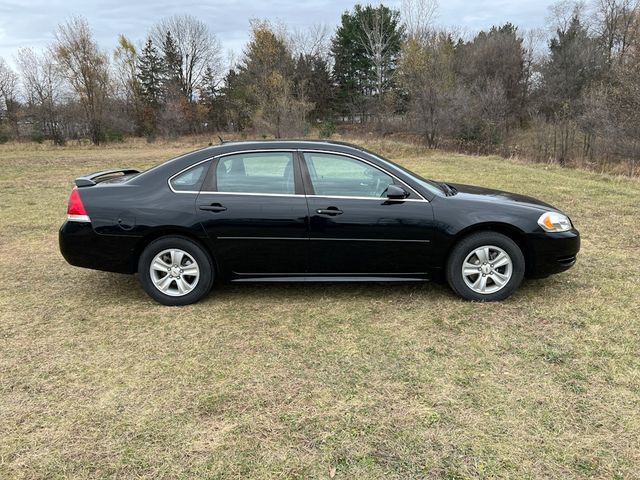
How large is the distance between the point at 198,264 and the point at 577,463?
3.20m

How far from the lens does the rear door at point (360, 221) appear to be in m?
4.09

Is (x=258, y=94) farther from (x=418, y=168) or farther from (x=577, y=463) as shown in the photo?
(x=577, y=463)

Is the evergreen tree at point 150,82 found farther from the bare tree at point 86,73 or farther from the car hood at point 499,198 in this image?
the car hood at point 499,198

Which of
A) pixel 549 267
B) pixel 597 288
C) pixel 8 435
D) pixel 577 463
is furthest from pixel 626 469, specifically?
pixel 8 435

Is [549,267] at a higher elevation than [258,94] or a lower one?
lower

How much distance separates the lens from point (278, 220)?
4.09 meters

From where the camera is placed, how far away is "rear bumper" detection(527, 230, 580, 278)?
13.6 feet

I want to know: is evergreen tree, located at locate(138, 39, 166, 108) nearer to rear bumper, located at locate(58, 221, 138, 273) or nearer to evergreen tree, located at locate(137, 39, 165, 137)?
evergreen tree, located at locate(137, 39, 165, 137)

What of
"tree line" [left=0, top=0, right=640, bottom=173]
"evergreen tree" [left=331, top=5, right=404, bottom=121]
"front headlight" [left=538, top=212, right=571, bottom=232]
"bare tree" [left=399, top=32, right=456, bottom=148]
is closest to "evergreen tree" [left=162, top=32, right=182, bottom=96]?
"tree line" [left=0, top=0, right=640, bottom=173]

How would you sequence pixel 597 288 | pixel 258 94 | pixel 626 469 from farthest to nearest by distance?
pixel 258 94 → pixel 597 288 → pixel 626 469

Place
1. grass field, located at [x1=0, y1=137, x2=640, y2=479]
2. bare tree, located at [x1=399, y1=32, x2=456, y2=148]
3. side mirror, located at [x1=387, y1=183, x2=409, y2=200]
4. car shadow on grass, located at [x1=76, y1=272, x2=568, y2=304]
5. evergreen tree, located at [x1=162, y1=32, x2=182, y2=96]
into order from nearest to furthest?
grass field, located at [x1=0, y1=137, x2=640, y2=479] → side mirror, located at [x1=387, y1=183, x2=409, y2=200] → car shadow on grass, located at [x1=76, y1=272, x2=568, y2=304] → bare tree, located at [x1=399, y1=32, x2=456, y2=148] → evergreen tree, located at [x1=162, y1=32, x2=182, y2=96]

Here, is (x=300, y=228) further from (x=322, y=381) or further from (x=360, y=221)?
(x=322, y=381)

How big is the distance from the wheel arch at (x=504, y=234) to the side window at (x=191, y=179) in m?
2.37

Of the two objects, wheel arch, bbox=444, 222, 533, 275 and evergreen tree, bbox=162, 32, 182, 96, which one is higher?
evergreen tree, bbox=162, 32, 182, 96
